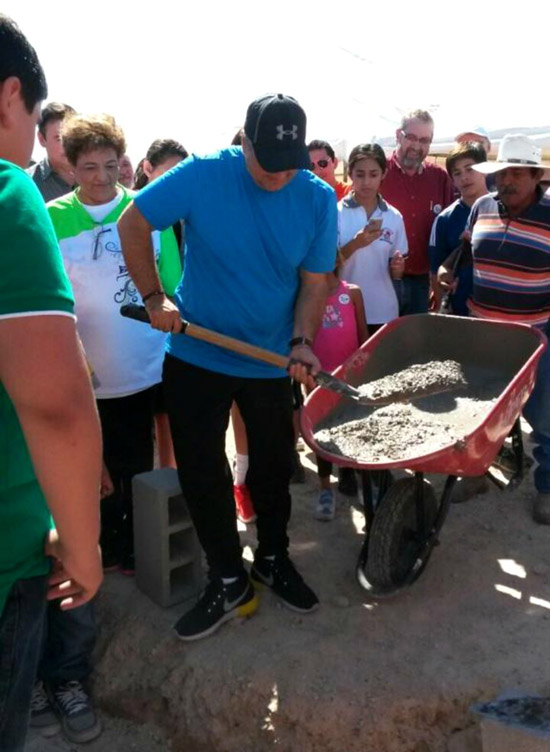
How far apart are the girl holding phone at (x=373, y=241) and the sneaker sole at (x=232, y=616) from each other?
6.61 ft

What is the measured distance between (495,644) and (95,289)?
2.26 metres

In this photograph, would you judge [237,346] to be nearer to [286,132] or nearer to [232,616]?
[286,132]

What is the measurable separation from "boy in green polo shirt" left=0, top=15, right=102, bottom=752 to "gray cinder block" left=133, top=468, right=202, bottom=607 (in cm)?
172

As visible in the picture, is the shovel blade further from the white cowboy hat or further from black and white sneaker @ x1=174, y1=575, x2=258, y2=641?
the white cowboy hat

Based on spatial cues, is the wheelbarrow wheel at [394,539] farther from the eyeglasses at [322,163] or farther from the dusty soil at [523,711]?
the eyeglasses at [322,163]

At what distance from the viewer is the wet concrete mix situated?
127 inches

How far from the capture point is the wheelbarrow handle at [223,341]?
2980 mm

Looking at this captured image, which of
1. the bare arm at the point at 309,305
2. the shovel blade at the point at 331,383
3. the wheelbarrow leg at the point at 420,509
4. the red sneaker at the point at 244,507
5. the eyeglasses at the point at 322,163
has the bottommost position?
the red sneaker at the point at 244,507

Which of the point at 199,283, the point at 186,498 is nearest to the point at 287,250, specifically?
the point at 199,283

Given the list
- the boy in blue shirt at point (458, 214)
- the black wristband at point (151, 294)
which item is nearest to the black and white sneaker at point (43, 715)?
the black wristband at point (151, 294)

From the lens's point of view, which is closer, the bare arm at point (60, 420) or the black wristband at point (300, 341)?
the bare arm at point (60, 420)

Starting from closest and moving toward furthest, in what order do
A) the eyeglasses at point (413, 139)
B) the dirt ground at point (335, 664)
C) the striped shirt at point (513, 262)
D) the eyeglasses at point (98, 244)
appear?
the dirt ground at point (335, 664)
the eyeglasses at point (98, 244)
the striped shirt at point (513, 262)
the eyeglasses at point (413, 139)

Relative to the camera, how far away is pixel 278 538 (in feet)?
11.4

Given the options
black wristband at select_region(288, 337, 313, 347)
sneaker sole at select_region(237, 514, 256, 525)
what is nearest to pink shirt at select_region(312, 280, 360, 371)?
sneaker sole at select_region(237, 514, 256, 525)
